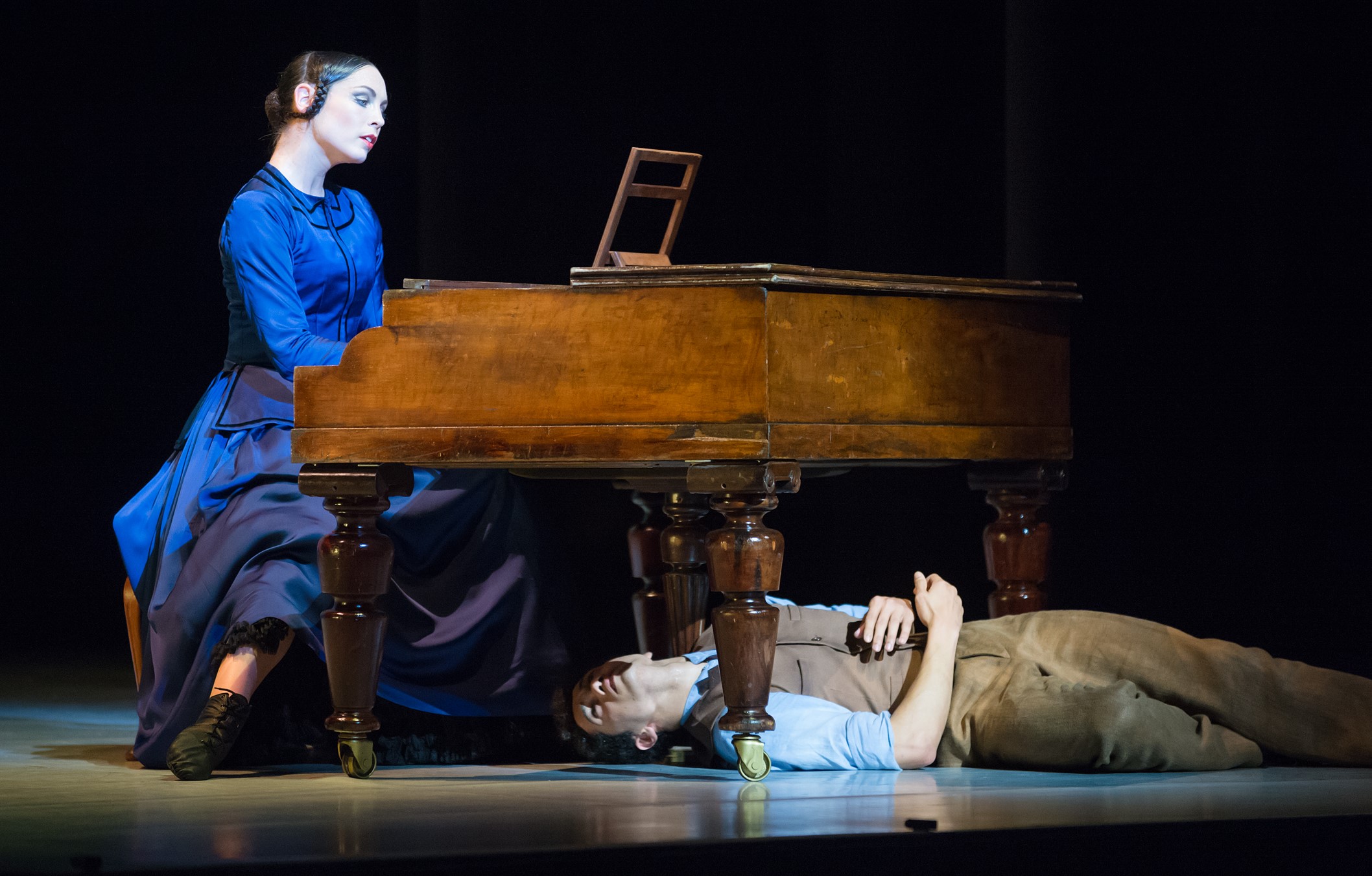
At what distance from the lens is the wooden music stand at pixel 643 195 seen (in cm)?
346

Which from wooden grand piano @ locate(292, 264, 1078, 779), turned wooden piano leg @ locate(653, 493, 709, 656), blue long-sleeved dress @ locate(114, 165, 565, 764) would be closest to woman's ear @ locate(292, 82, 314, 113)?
blue long-sleeved dress @ locate(114, 165, 565, 764)

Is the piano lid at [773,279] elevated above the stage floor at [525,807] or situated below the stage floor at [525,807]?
above

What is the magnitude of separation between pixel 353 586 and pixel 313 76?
46.2 inches

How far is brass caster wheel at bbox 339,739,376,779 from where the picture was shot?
3475mm

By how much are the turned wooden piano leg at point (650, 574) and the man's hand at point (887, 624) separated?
93 centimetres

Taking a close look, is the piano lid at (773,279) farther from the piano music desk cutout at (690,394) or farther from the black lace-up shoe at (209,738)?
the black lace-up shoe at (209,738)

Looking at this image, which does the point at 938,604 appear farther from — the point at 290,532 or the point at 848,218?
the point at 848,218

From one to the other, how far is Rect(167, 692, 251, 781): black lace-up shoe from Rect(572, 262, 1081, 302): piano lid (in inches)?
42.3

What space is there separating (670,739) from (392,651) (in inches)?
24.2

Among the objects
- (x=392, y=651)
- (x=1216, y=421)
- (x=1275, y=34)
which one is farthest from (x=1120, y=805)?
(x=1275, y=34)

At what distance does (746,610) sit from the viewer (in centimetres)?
320

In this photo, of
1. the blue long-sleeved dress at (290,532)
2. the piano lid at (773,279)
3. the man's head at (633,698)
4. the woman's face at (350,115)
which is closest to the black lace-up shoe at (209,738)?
the blue long-sleeved dress at (290,532)

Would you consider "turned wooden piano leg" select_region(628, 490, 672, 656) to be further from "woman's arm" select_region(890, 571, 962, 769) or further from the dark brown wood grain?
the dark brown wood grain

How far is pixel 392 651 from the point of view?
3896 millimetres
